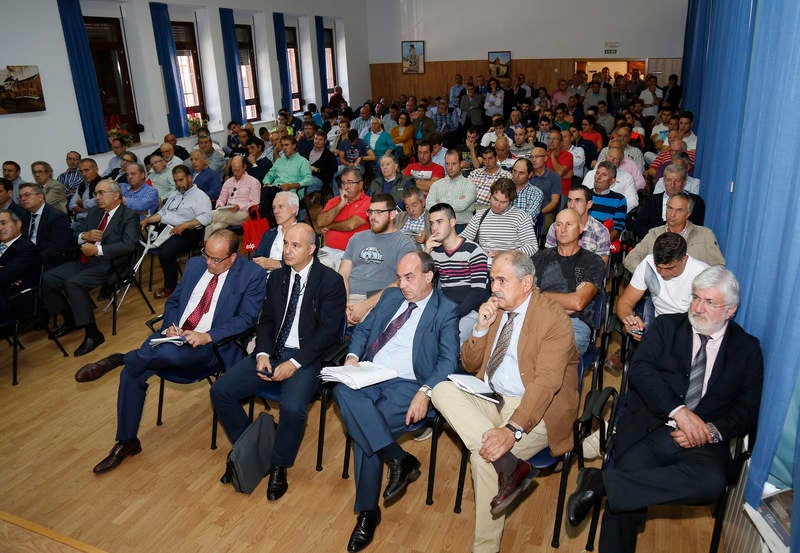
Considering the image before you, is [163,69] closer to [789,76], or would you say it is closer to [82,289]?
[82,289]

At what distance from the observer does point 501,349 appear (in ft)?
9.41

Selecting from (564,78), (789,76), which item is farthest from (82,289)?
(564,78)

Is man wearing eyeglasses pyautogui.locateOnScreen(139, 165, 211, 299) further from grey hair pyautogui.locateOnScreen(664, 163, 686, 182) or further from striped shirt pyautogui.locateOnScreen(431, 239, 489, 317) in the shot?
grey hair pyautogui.locateOnScreen(664, 163, 686, 182)

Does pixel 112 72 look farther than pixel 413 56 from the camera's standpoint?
No

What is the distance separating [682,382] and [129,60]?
35.4 ft

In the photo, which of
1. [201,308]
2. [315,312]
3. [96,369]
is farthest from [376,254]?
[96,369]

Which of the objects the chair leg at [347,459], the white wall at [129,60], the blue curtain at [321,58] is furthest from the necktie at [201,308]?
the blue curtain at [321,58]

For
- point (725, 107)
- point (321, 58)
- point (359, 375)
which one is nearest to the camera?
point (359, 375)

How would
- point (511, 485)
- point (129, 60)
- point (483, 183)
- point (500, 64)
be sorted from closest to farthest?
1. point (511, 485)
2. point (483, 183)
3. point (129, 60)
4. point (500, 64)

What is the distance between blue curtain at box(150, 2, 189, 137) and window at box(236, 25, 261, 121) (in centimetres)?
218

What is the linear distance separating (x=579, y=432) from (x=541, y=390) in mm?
246

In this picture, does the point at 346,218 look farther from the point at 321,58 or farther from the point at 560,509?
the point at 321,58

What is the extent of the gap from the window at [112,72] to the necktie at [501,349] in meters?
9.36

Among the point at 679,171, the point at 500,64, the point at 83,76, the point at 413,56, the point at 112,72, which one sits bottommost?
the point at 679,171
